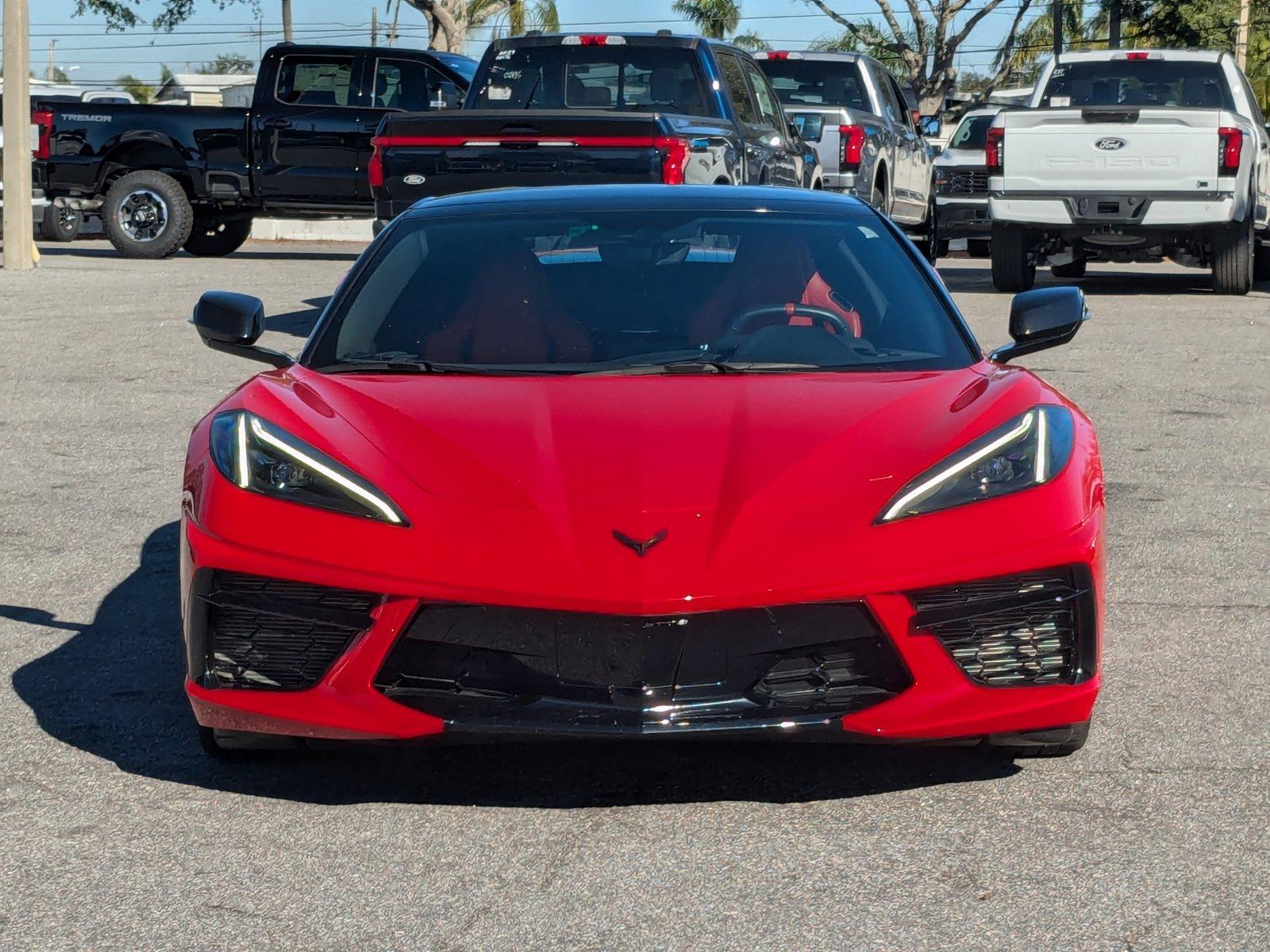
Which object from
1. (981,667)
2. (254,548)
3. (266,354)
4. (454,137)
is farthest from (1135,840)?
(454,137)

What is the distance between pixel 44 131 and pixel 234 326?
16.9 m

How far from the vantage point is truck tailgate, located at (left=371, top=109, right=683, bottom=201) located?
36.7 ft

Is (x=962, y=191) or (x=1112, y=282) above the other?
(x=962, y=191)

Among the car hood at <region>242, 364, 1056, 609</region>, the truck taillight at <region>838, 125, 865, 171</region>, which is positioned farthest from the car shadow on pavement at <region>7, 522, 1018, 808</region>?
the truck taillight at <region>838, 125, 865, 171</region>

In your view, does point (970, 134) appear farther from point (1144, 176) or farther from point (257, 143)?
point (257, 143)

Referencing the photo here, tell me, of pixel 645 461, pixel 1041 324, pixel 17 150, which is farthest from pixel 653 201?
pixel 17 150

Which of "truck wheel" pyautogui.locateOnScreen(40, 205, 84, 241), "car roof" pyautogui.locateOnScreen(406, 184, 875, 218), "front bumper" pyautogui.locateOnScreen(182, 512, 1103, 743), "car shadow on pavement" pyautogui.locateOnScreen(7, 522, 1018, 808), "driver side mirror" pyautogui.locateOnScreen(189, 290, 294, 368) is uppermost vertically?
"car roof" pyautogui.locateOnScreen(406, 184, 875, 218)

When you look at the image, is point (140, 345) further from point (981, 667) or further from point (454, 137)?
point (981, 667)

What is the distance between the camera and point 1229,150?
607 inches

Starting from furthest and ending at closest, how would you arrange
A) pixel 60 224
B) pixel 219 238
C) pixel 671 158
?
pixel 60 224, pixel 219 238, pixel 671 158

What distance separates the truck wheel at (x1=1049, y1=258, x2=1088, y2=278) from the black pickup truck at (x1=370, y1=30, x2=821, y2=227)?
532cm

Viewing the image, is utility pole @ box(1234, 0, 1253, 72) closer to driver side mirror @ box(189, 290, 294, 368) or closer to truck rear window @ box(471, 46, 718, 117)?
truck rear window @ box(471, 46, 718, 117)

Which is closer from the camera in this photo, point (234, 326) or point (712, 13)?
point (234, 326)

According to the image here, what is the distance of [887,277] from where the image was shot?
5.17 metres
